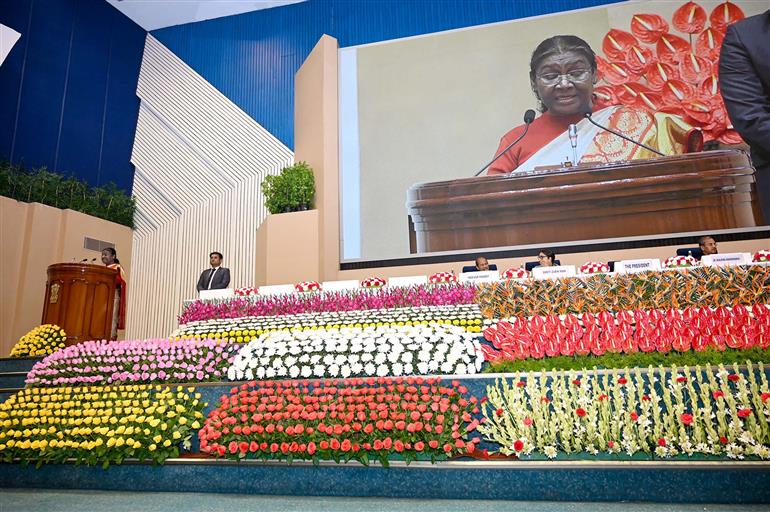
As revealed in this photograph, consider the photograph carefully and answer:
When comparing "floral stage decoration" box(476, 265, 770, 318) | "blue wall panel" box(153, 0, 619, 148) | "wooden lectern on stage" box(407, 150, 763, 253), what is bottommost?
"floral stage decoration" box(476, 265, 770, 318)

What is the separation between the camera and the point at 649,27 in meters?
10.3

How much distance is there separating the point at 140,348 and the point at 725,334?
17.3 ft

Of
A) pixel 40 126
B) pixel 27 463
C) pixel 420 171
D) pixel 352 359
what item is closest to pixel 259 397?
pixel 352 359

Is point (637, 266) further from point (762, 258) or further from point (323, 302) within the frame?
point (323, 302)

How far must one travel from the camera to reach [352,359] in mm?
4469

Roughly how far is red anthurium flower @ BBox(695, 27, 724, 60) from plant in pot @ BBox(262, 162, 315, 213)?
26.3 feet

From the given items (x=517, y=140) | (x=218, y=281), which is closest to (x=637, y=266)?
(x=517, y=140)

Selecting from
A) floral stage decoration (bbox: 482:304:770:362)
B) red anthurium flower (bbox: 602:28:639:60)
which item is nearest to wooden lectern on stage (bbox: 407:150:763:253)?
red anthurium flower (bbox: 602:28:639:60)

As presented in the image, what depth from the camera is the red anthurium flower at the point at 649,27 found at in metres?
10.3

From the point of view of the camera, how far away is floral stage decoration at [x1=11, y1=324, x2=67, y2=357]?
656cm

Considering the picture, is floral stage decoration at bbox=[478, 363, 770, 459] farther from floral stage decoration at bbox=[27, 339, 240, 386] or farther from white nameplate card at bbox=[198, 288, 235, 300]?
white nameplate card at bbox=[198, 288, 235, 300]

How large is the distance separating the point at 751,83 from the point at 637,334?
27.2 feet

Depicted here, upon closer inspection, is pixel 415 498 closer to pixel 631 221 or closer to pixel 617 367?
pixel 617 367

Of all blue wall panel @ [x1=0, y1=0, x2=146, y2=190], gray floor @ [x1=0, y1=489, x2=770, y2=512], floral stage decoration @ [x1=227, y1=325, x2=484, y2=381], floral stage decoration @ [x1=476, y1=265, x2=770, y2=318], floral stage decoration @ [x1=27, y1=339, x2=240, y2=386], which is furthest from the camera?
blue wall panel @ [x1=0, y1=0, x2=146, y2=190]
